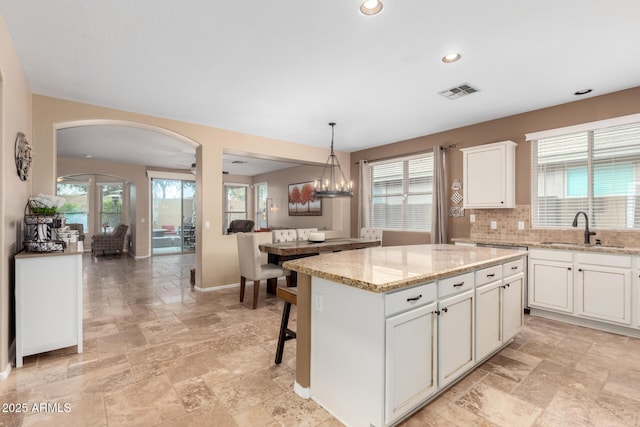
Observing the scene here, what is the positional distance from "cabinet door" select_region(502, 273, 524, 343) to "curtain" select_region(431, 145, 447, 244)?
7.01 feet

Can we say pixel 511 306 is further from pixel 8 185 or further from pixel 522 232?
pixel 8 185

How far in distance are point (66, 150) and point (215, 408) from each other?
762 cm

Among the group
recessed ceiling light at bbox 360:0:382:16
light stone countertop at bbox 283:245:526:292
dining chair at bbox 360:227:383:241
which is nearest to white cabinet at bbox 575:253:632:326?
light stone countertop at bbox 283:245:526:292

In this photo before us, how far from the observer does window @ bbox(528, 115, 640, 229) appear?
3.53m

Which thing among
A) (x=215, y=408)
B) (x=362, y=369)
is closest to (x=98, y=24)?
(x=215, y=408)

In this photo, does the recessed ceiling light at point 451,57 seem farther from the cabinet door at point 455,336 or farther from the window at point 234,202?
the window at point 234,202

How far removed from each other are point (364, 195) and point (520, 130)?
3.03 meters

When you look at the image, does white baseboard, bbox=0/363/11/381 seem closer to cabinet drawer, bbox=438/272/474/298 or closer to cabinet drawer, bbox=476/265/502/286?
cabinet drawer, bbox=438/272/474/298

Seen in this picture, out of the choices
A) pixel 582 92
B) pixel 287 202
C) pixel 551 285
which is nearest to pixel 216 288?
pixel 287 202

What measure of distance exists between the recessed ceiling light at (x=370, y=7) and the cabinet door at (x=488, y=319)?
2.15 meters

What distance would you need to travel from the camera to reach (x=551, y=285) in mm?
3662

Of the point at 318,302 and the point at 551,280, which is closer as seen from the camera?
the point at 318,302

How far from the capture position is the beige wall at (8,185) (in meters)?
2.30

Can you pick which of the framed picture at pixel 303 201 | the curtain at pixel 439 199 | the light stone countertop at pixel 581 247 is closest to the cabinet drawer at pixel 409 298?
the light stone countertop at pixel 581 247
